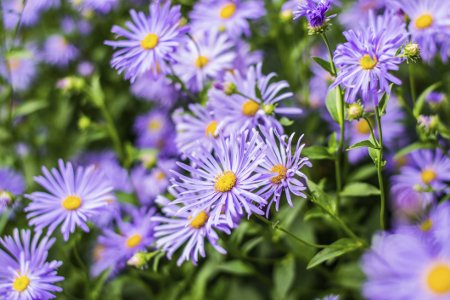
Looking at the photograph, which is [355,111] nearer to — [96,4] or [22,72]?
[96,4]

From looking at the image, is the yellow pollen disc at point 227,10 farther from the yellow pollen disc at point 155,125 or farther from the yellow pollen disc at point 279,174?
the yellow pollen disc at point 279,174

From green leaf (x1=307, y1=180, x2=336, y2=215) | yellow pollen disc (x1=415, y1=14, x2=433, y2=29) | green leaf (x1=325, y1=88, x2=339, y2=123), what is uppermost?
yellow pollen disc (x1=415, y1=14, x2=433, y2=29)

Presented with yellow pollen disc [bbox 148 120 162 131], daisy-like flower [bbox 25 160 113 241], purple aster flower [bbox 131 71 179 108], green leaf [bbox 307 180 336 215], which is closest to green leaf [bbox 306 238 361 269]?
green leaf [bbox 307 180 336 215]

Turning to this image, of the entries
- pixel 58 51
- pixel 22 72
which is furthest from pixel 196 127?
pixel 22 72

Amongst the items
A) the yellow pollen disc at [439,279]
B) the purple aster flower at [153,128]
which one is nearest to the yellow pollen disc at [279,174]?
the yellow pollen disc at [439,279]

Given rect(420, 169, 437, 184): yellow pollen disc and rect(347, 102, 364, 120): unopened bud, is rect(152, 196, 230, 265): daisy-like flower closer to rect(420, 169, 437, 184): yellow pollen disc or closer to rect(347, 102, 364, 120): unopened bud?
rect(347, 102, 364, 120): unopened bud
